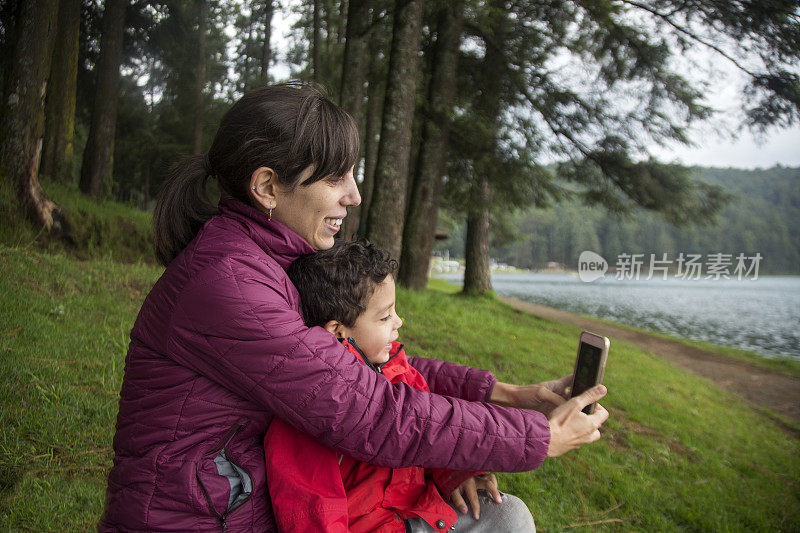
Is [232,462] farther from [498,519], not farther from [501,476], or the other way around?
[501,476]

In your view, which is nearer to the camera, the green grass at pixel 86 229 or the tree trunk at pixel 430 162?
the green grass at pixel 86 229

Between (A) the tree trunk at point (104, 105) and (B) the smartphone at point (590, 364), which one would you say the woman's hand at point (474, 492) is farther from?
(A) the tree trunk at point (104, 105)

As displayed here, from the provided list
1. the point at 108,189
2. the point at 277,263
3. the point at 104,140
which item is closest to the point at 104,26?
the point at 104,140

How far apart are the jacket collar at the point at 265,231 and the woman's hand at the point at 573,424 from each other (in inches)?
31.7

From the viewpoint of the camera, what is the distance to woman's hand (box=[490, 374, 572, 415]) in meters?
1.63

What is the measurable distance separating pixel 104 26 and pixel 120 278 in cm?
459

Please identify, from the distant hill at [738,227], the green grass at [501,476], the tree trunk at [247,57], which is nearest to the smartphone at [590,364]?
the green grass at [501,476]

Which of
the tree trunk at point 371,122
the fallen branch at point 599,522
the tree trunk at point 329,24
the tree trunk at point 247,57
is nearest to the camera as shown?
the fallen branch at point 599,522

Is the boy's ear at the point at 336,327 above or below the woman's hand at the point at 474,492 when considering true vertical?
above

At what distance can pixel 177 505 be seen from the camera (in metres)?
1.10

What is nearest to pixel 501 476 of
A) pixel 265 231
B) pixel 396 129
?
pixel 265 231

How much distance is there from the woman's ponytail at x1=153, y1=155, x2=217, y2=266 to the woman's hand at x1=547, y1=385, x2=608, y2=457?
1.06 m

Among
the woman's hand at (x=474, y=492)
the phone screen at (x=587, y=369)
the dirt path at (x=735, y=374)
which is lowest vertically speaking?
the dirt path at (x=735, y=374)

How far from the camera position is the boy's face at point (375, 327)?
1.48 m
